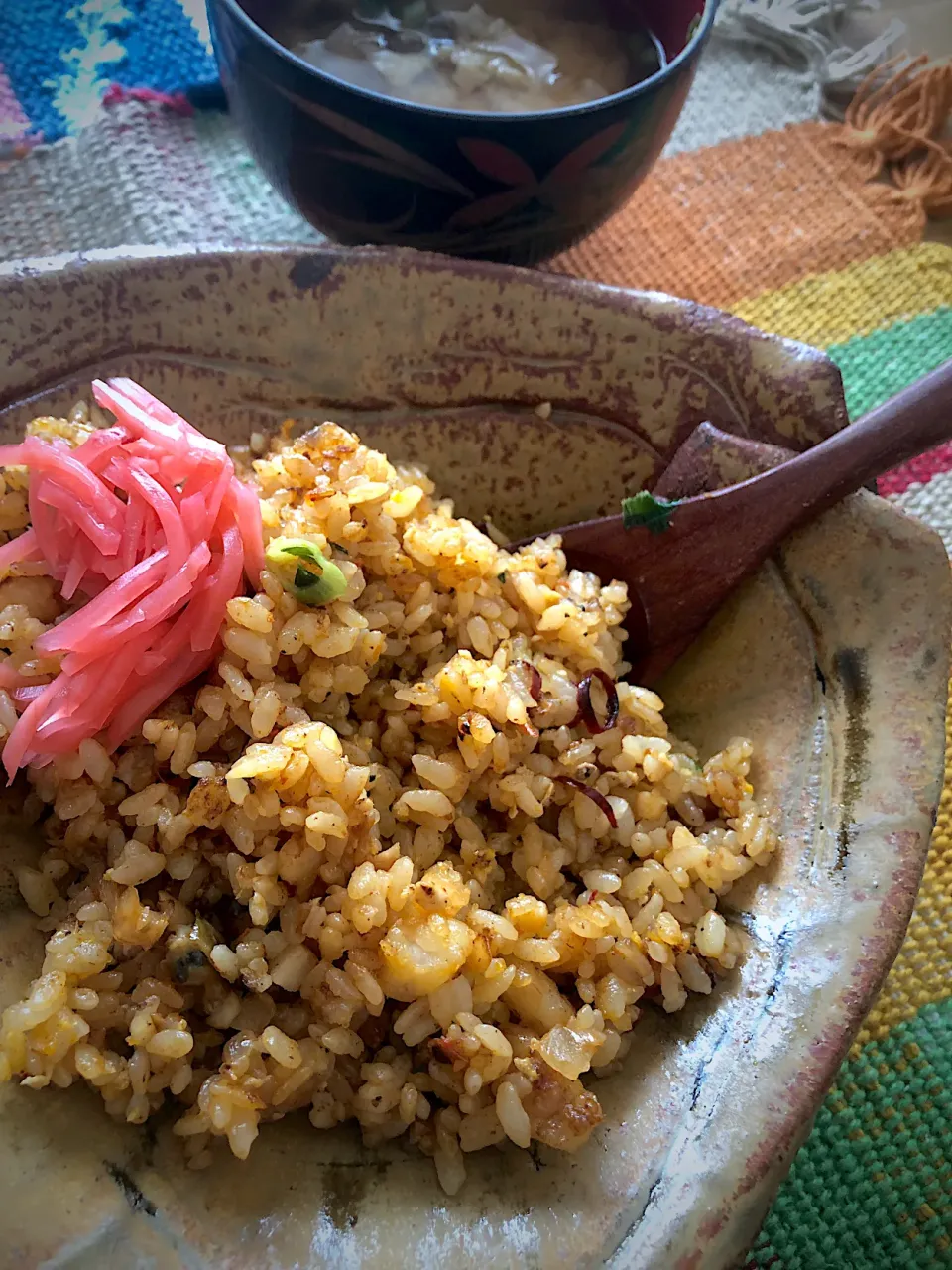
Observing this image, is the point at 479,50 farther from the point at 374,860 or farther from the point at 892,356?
the point at 374,860

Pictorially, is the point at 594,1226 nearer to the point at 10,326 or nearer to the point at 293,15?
the point at 10,326

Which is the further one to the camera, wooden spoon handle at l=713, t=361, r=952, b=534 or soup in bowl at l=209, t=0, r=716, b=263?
soup in bowl at l=209, t=0, r=716, b=263

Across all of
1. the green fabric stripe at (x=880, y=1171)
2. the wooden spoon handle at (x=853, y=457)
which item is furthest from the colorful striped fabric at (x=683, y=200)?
the green fabric stripe at (x=880, y=1171)

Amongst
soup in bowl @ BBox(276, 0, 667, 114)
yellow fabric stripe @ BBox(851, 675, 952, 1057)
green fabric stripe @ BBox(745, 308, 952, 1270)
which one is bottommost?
green fabric stripe @ BBox(745, 308, 952, 1270)

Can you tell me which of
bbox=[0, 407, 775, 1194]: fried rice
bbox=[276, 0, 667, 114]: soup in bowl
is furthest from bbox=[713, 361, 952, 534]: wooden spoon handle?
bbox=[276, 0, 667, 114]: soup in bowl

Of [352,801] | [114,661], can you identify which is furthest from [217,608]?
[352,801]

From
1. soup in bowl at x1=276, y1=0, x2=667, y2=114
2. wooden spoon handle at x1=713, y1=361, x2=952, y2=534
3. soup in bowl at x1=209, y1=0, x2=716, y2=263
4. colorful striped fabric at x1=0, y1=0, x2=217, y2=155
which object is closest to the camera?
wooden spoon handle at x1=713, y1=361, x2=952, y2=534

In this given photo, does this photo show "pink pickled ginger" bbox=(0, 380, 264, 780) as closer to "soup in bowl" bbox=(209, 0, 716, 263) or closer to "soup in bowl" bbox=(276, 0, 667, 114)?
"soup in bowl" bbox=(209, 0, 716, 263)
